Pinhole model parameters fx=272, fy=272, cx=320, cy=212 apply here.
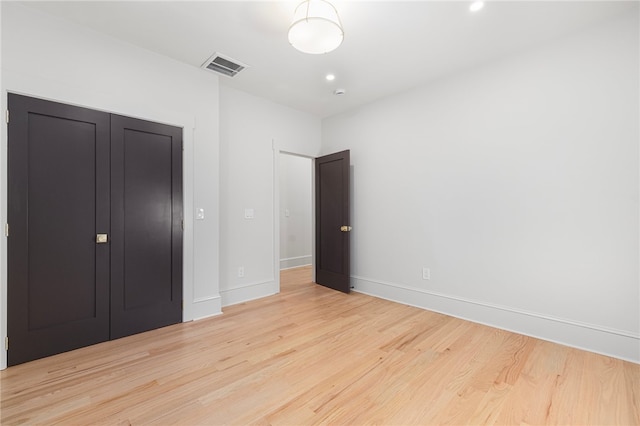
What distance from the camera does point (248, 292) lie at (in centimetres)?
372

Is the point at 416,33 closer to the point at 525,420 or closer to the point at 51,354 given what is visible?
the point at 525,420

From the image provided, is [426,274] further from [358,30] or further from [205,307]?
[358,30]

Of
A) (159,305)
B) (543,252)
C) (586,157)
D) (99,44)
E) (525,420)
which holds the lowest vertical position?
(525,420)

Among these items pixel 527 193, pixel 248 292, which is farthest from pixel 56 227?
pixel 527 193

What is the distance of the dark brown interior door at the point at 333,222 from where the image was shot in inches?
162

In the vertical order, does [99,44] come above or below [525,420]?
above

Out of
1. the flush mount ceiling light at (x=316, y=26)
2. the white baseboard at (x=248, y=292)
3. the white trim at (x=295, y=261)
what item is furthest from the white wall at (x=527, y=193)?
the white trim at (x=295, y=261)

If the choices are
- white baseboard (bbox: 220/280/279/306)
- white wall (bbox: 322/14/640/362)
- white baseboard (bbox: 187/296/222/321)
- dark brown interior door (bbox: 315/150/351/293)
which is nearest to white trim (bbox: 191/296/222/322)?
white baseboard (bbox: 187/296/222/321)

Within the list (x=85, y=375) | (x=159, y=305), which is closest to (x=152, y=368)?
(x=85, y=375)

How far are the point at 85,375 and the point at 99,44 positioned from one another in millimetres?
2807

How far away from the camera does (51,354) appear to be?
226cm

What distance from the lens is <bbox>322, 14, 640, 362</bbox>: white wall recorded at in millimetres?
2254

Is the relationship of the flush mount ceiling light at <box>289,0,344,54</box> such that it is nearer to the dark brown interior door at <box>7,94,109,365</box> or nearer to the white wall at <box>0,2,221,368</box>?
the white wall at <box>0,2,221,368</box>

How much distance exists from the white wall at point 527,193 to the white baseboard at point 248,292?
5.12 ft
